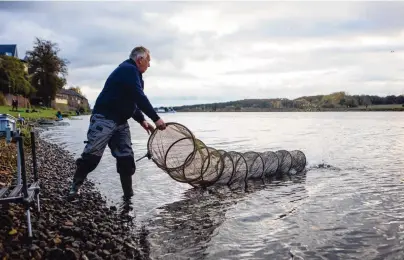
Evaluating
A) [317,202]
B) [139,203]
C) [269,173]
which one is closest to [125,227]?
[139,203]

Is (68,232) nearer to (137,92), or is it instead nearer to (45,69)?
(137,92)

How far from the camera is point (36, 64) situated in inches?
3548

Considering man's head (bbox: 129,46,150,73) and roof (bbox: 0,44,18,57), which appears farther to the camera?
roof (bbox: 0,44,18,57)

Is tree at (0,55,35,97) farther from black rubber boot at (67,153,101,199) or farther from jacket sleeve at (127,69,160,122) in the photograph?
jacket sleeve at (127,69,160,122)

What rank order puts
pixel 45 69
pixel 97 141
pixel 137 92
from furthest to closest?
1. pixel 45 69
2. pixel 137 92
3. pixel 97 141

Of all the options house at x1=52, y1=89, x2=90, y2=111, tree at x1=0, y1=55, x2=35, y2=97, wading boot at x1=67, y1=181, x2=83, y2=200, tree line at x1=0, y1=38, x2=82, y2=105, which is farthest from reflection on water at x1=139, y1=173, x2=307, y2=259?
house at x1=52, y1=89, x2=90, y2=111

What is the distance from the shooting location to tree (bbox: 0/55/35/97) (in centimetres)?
6512

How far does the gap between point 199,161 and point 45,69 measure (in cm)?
8832

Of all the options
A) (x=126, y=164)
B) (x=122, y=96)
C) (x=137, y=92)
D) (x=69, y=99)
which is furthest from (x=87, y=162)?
(x=69, y=99)

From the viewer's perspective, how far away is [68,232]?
19.3 feet

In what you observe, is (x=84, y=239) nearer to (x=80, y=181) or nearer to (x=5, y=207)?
(x=5, y=207)

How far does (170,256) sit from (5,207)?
2636mm

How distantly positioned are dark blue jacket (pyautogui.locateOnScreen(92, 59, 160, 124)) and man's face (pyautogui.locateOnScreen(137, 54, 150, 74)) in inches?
6.7

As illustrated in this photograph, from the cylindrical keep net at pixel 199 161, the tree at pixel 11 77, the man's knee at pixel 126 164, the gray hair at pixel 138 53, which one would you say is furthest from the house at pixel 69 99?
the gray hair at pixel 138 53
